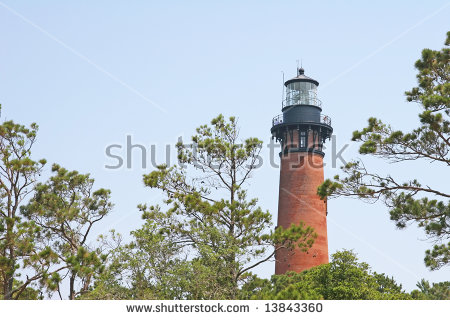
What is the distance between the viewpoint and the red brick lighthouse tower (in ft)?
130

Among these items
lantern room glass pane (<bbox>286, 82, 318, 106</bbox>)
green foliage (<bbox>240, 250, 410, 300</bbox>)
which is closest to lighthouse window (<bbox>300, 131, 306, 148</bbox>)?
lantern room glass pane (<bbox>286, 82, 318, 106</bbox>)

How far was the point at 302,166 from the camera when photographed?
40531 mm

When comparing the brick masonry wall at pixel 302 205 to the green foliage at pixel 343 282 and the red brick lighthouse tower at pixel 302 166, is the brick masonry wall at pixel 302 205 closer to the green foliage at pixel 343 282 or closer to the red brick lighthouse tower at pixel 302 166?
the red brick lighthouse tower at pixel 302 166

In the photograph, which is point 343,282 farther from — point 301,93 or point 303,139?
point 301,93

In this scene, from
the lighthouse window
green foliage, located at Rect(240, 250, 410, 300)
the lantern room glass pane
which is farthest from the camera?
the lantern room glass pane

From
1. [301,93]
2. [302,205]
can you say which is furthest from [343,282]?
[301,93]

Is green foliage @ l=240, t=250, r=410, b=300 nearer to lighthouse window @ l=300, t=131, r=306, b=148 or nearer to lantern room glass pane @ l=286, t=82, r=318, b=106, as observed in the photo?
lighthouse window @ l=300, t=131, r=306, b=148

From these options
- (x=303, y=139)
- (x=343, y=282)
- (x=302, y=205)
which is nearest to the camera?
(x=343, y=282)

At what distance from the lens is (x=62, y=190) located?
24797 millimetres

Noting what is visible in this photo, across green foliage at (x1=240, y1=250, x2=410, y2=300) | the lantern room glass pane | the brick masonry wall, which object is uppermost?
the lantern room glass pane

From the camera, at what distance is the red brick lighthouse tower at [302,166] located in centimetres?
3953
